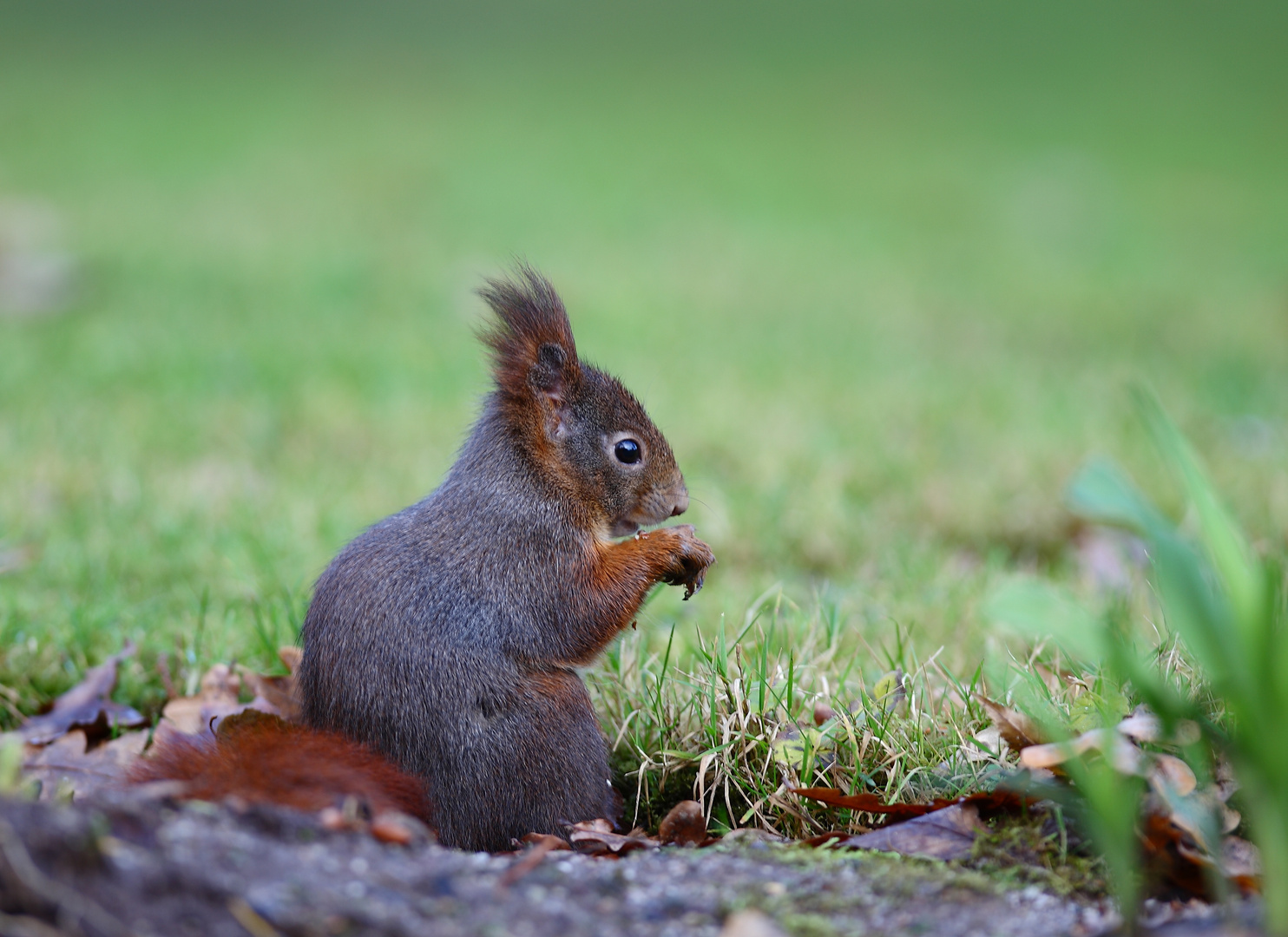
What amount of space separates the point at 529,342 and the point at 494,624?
1.92ft

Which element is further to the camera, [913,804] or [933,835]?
[913,804]

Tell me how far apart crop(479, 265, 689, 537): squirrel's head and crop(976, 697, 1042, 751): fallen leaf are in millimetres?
790

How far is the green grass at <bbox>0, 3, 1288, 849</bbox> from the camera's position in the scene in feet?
10.2

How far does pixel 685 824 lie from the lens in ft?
7.23

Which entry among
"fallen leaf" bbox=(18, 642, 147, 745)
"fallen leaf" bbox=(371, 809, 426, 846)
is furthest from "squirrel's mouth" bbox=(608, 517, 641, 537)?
"fallen leaf" bbox=(18, 642, 147, 745)

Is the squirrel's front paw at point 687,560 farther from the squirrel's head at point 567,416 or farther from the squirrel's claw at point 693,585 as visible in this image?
the squirrel's head at point 567,416

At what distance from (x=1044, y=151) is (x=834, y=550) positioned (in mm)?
12097

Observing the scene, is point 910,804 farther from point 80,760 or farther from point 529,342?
point 80,760

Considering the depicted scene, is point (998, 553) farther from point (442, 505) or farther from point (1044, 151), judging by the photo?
point (1044, 151)

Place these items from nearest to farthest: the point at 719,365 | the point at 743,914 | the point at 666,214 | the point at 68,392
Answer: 1. the point at 743,914
2. the point at 68,392
3. the point at 719,365
4. the point at 666,214

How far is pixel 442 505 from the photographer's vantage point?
2383 millimetres

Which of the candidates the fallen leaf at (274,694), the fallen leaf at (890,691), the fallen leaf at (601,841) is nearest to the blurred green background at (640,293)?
the fallen leaf at (274,694)

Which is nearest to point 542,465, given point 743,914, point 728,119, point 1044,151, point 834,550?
point 743,914

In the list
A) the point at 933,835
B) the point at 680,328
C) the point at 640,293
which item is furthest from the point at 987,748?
the point at 640,293
